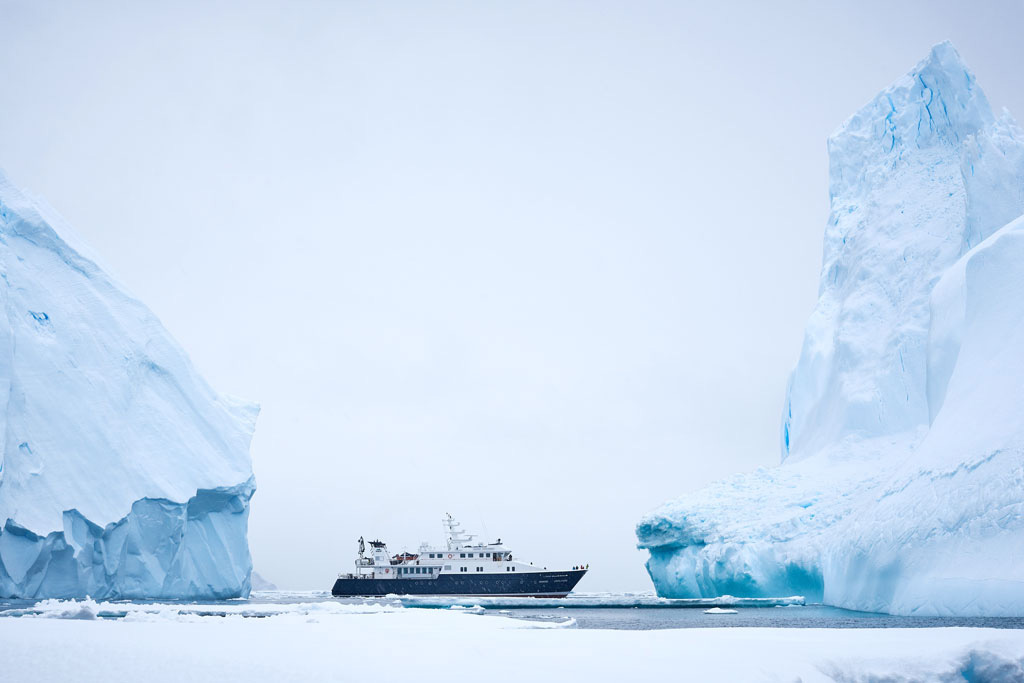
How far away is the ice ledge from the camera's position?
26.3 m

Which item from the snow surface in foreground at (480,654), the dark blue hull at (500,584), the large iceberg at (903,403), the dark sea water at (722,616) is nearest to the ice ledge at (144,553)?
the dark sea water at (722,616)

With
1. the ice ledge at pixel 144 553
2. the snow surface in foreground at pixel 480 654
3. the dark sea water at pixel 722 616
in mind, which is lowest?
the snow surface in foreground at pixel 480 654

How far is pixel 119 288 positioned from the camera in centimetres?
3378

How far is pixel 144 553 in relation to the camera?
31.4 m

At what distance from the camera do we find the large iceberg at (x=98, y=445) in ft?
88.3

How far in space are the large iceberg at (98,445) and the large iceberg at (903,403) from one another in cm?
1824

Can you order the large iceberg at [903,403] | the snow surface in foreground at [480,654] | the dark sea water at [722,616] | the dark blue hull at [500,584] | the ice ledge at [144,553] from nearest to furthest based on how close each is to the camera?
the snow surface in foreground at [480,654] < the dark sea water at [722,616] < the large iceberg at [903,403] < the ice ledge at [144,553] < the dark blue hull at [500,584]

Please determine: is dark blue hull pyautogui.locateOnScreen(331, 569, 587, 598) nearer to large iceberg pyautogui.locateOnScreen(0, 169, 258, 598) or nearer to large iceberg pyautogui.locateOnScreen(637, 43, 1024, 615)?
large iceberg pyautogui.locateOnScreen(637, 43, 1024, 615)

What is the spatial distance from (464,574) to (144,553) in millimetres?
20475

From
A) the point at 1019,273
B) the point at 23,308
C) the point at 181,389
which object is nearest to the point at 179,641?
the point at 1019,273

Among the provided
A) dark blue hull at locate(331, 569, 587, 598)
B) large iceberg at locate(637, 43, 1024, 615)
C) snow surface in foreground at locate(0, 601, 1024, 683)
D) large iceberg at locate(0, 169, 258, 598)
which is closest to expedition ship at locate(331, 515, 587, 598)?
dark blue hull at locate(331, 569, 587, 598)

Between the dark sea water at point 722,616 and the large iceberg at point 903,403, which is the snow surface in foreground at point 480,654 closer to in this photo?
the dark sea water at point 722,616

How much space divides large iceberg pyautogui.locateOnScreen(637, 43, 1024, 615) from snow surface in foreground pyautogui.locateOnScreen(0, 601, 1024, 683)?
31.6 feet

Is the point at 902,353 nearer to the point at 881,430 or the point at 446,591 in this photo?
the point at 881,430
